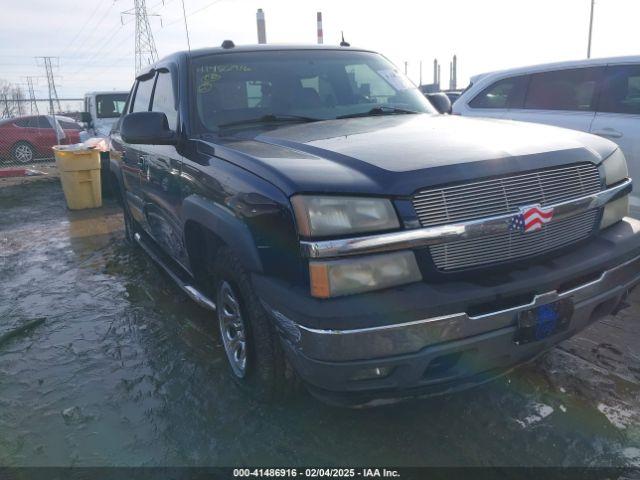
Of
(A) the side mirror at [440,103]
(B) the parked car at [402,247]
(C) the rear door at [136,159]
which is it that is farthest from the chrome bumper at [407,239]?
(C) the rear door at [136,159]

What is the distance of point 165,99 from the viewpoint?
12.3 ft

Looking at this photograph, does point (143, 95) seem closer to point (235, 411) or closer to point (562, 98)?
point (235, 411)

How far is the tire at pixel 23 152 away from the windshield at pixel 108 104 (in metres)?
5.11

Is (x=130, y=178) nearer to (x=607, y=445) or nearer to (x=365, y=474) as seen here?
(x=365, y=474)

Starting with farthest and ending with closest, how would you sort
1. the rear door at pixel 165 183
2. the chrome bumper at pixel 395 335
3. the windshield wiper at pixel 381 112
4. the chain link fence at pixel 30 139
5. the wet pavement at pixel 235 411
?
the chain link fence at pixel 30 139
the windshield wiper at pixel 381 112
the rear door at pixel 165 183
the wet pavement at pixel 235 411
the chrome bumper at pixel 395 335

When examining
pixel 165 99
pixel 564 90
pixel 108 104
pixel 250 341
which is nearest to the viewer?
pixel 250 341

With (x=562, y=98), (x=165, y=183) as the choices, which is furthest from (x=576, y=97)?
(x=165, y=183)

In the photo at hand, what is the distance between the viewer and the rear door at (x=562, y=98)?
4914 mm

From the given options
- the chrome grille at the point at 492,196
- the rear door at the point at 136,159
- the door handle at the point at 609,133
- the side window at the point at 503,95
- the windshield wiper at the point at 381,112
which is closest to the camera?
the chrome grille at the point at 492,196

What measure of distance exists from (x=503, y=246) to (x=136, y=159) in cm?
323

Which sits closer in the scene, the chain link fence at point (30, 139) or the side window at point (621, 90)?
the side window at point (621, 90)

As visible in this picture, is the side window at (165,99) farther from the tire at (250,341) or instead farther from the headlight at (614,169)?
the headlight at (614,169)

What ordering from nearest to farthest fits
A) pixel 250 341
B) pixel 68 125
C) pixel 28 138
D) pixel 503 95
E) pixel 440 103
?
pixel 250 341, pixel 440 103, pixel 503 95, pixel 28 138, pixel 68 125

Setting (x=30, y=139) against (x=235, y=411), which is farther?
(x=30, y=139)
